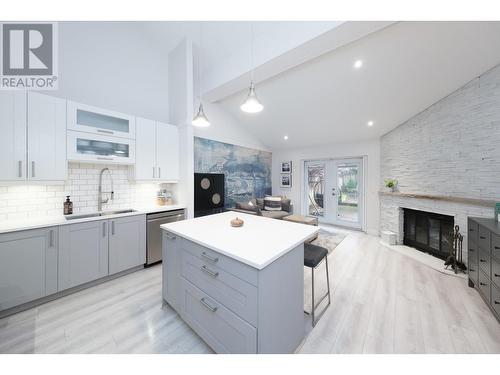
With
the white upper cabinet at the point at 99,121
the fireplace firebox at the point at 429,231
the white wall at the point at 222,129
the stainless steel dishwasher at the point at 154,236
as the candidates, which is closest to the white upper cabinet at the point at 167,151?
the white upper cabinet at the point at 99,121

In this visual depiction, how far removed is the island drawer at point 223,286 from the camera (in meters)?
1.05

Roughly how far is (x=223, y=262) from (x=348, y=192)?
4.94 m

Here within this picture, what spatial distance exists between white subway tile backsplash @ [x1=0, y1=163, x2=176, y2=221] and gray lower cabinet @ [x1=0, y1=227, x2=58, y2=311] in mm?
560

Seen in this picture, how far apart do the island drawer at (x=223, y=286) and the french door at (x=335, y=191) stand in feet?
15.7

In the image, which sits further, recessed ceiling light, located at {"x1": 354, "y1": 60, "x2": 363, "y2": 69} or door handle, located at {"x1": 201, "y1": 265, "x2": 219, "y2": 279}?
recessed ceiling light, located at {"x1": 354, "y1": 60, "x2": 363, "y2": 69}

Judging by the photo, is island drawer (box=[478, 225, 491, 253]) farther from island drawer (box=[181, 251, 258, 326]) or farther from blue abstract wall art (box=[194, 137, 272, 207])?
blue abstract wall art (box=[194, 137, 272, 207])

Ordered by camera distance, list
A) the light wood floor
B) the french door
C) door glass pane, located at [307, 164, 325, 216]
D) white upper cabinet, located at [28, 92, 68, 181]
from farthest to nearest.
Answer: door glass pane, located at [307, 164, 325, 216]
the french door
white upper cabinet, located at [28, 92, 68, 181]
the light wood floor

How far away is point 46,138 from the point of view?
78.6 inches

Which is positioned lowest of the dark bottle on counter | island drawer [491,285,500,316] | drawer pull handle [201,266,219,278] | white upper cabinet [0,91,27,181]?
island drawer [491,285,500,316]

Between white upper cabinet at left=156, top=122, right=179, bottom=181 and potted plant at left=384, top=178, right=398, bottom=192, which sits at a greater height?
white upper cabinet at left=156, top=122, right=179, bottom=181

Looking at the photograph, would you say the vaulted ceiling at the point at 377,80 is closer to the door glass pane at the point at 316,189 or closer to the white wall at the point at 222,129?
the white wall at the point at 222,129

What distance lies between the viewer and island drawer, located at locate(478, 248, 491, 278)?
179 cm

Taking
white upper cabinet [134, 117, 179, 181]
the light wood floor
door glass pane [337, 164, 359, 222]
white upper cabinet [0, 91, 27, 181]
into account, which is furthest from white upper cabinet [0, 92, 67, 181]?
door glass pane [337, 164, 359, 222]
